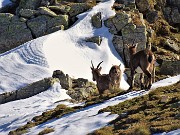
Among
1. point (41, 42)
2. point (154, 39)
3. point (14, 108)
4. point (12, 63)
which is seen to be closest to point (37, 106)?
point (14, 108)

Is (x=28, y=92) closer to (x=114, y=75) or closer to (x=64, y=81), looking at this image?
(x=64, y=81)

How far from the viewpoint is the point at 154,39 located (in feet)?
229

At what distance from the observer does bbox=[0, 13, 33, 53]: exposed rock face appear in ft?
218

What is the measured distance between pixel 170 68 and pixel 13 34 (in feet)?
84.3

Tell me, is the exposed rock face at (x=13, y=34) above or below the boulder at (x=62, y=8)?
below

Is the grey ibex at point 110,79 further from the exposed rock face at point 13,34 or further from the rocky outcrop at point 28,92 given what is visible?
the exposed rock face at point 13,34

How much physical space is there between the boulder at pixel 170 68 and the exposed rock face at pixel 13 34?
2202 cm

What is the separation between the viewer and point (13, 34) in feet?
219

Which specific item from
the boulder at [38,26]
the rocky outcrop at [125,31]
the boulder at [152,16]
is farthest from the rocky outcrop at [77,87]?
the boulder at [152,16]

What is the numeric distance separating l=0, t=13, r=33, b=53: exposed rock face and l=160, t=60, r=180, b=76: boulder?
22.0 metres

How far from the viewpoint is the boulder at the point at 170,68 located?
5541cm

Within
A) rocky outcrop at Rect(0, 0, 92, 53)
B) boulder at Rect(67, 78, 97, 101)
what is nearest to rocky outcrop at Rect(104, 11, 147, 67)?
rocky outcrop at Rect(0, 0, 92, 53)

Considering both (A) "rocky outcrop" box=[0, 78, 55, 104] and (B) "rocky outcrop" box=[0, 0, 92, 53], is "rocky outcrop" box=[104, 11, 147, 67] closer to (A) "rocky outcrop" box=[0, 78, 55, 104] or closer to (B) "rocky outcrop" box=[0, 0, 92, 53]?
(B) "rocky outcrop" box=[0, 0, 92, 53]

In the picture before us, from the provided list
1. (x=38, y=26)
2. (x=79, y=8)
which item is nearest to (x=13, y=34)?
(x=38, y=26)
